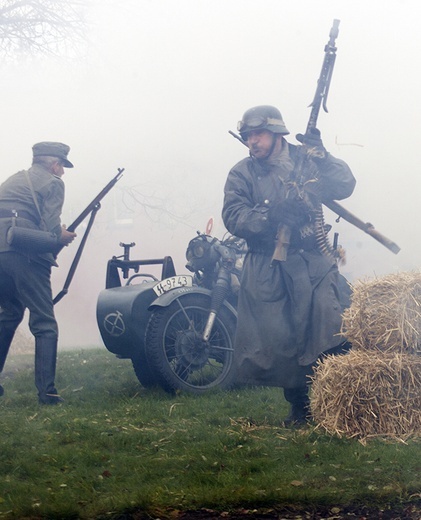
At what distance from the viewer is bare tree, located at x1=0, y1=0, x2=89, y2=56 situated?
16125 millimetres

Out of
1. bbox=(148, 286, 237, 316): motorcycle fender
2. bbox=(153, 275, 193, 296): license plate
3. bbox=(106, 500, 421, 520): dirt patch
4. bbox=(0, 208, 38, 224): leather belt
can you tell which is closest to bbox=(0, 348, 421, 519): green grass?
bbox=(106, 500, 421, 520): dirt patch

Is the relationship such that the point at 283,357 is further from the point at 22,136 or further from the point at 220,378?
the point at 22,136

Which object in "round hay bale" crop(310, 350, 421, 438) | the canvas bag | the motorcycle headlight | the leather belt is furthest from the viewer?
the motorcycle headlight

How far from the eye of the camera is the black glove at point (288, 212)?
6.51m

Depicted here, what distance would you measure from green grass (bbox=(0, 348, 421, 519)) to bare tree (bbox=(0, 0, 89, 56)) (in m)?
10.0

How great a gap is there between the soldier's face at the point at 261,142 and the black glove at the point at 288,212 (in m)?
0.49

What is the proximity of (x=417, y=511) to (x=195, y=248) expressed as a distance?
4593 mm

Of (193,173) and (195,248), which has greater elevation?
(193,173)

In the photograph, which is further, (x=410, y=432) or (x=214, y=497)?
(x=410, y=432)

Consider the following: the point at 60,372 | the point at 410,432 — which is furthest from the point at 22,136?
the point at 410,432

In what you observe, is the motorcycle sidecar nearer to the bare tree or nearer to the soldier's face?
the soldier's face

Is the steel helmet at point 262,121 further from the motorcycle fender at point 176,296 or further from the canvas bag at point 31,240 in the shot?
the canvas bag at point 31,240

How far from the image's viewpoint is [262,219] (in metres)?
6.55

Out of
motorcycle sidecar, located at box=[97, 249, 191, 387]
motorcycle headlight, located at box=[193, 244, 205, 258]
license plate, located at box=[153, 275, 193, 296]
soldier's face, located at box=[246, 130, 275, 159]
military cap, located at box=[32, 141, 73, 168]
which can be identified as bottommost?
motorcycle sidecar, located at box=[97, 249, 191, 387]
